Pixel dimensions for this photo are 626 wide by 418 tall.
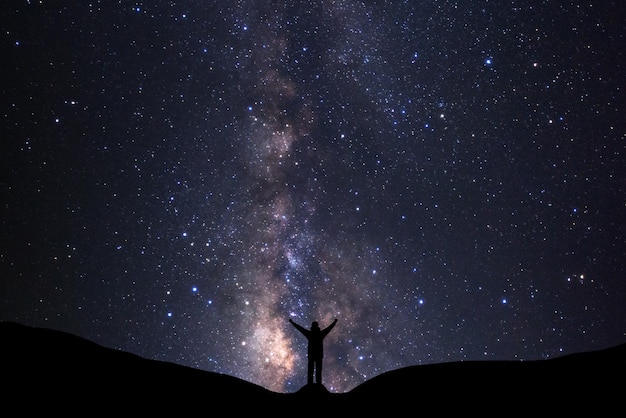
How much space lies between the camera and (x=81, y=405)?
648cm

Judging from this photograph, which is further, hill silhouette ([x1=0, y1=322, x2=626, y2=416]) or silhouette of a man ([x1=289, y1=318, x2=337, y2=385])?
silhouette of a man ([x1=289, y1=318, x2=337, y2=385])

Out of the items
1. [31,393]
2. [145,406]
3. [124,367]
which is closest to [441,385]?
[145,406]

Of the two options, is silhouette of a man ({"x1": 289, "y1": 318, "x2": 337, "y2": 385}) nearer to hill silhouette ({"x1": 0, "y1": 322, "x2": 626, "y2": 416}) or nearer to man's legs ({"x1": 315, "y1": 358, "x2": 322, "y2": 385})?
man's legs ({"x1": 315, "y1": 358, "x2": 322, "y2": 385})

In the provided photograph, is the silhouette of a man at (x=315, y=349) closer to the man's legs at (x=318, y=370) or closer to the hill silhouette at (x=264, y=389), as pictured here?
the man's legs at (x=318, y=370)

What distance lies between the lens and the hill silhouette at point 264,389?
633 centimetres

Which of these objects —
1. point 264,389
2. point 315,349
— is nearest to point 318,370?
Result: point 315,349

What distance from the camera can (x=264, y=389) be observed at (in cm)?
823

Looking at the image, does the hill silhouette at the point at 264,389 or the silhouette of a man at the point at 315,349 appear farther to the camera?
the silhouette of a man at the point at 315,349

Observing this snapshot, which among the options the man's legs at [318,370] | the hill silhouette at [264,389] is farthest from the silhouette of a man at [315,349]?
the hill silhouette at [264,389]

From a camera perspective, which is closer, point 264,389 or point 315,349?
point 264,389

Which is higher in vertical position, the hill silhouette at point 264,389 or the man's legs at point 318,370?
the man's legs at point 318,370

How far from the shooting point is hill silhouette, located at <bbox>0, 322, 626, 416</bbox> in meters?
6.33

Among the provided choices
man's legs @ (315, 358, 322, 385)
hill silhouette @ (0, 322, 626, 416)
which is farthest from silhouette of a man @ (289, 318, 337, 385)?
hill silhouette @ (0, 322, 626, 416)

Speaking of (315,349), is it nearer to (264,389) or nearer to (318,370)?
(318,370)
